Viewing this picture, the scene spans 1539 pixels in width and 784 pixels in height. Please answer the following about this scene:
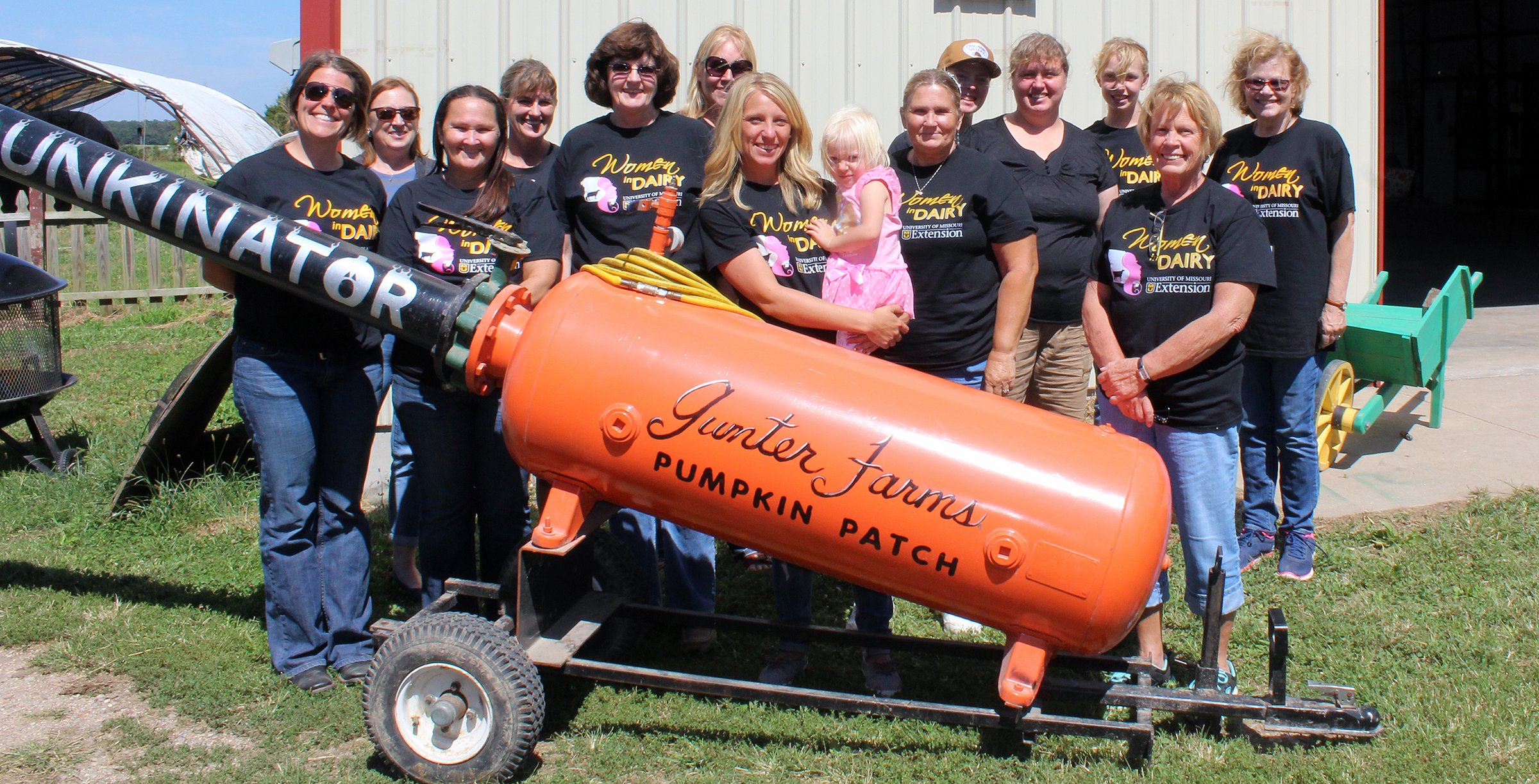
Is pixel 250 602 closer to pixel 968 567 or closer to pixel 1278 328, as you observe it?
pixel 968 567

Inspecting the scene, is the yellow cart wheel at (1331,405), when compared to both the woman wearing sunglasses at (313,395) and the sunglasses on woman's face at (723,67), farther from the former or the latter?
the woman wearing sunglasses at (313,395)

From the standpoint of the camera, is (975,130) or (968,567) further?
(975,130)

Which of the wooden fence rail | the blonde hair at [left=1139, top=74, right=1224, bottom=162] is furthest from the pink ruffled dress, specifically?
the wooden fence rail

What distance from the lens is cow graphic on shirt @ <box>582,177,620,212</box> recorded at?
152 inches

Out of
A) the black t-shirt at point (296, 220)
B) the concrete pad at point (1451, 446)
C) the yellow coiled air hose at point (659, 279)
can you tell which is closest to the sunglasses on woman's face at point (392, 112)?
the black t-shirt at point (296, 220)

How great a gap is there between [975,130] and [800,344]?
5.79 feet

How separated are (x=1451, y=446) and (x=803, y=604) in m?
4.50

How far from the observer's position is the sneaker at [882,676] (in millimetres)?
3660

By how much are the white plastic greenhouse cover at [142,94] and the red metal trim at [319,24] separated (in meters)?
8.34

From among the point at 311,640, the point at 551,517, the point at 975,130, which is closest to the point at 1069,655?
the point at 551,517

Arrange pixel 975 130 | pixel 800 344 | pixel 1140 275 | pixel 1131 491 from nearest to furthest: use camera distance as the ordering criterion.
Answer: pixel 1131 491
pixel 800 344
pixel 1140 275
pixel 975 130

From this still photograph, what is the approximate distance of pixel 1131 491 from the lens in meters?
2.83

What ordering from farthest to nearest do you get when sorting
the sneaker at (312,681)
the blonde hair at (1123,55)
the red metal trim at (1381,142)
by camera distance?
the red metal trim at (1381,142) < the blonde hair at (1123,55) < the sneaker at (312,681)

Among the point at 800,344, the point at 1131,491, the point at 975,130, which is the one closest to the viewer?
the point at 1131,491
